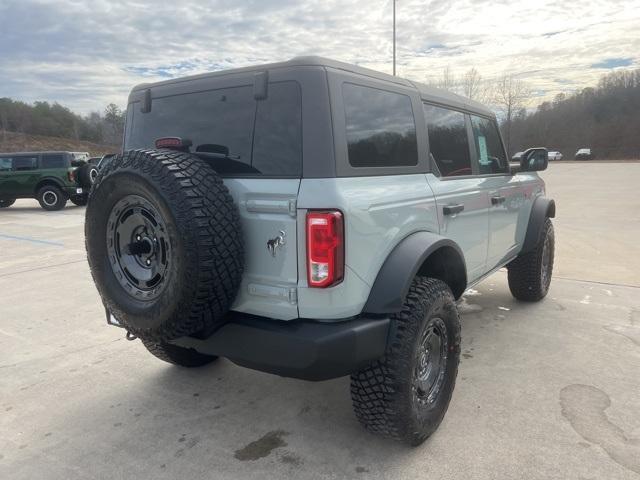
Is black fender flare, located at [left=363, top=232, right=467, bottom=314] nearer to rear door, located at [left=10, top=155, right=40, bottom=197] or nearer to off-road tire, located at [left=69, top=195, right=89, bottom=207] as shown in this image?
off-road tire, located at [left=69, top=195, right=89, bottom=207]

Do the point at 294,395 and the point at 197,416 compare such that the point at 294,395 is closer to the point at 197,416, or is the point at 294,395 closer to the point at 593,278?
the point at 197,416

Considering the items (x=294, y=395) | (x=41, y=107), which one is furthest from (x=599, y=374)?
(x=41, y=107)

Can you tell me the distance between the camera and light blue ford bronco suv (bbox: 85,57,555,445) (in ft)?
7.07

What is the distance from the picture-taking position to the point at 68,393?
10.8 feet

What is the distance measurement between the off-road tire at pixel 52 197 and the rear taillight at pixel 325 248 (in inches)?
603

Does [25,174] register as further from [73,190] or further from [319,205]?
[319,205]

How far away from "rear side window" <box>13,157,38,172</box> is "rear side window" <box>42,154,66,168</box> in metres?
0.29

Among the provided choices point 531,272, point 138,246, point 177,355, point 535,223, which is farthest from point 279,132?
point 531,272

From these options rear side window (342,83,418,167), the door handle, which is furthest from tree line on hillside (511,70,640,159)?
rear side window (342,83,418,167)

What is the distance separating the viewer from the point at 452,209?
9.94ft

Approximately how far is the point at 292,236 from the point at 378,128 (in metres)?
0.83

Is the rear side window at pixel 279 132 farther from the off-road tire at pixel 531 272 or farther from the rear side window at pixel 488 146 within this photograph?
the off-road tire at pixel 531 272

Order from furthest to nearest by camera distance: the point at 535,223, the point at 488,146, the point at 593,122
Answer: the point at 593,122
the point at 535,223
the point at 488,146

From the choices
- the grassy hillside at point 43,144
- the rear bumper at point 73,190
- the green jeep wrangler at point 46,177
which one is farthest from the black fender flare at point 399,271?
the grassy hillside at point 43,144
